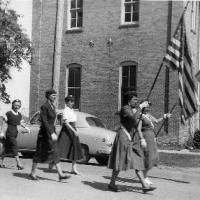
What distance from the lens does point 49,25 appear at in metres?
25.3

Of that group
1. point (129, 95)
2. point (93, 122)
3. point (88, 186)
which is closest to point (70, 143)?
point (88, 186)

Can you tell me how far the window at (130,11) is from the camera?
23281 mm

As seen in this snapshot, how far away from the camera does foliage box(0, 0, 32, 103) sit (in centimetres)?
1669

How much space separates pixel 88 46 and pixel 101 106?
110 inches

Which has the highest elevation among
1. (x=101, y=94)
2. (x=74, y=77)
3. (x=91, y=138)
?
(x=74, y=77)

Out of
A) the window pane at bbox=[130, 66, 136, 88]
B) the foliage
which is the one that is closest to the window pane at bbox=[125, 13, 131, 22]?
the window pane at bbox=[130, 66, 136, 88]

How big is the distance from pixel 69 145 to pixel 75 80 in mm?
12770

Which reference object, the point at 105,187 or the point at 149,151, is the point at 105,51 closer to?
the point at 149,151

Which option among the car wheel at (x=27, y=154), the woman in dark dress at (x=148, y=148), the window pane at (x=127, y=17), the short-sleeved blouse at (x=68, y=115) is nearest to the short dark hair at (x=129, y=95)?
the woman in dark dress at (x=148, y=148)

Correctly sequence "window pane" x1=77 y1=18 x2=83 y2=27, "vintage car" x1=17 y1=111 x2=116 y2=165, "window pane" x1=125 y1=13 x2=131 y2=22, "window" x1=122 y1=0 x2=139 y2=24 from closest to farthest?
"vintage car" x1=17 y1=111 x2=116 y2=165 → "window" x1=122 y1=0 x2=139 y2=24 → "window pane" x1=125 y1=13 x2=131 y2=22 → "window pane" x1=77 y1=18 x2=83 y2=27

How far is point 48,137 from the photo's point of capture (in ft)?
33.7

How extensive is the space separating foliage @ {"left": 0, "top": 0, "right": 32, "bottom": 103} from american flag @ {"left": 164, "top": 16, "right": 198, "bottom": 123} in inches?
263

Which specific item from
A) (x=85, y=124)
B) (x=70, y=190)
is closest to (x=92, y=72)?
(x=85, y=124)

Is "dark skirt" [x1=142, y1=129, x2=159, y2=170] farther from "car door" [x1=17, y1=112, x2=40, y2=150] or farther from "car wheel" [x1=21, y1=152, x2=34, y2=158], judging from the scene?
"car wheel" [x1=21, y1=152, x2=34, y2=158]
